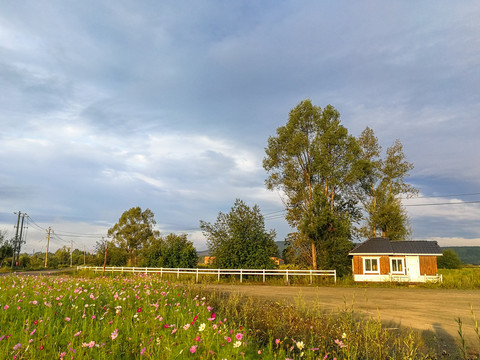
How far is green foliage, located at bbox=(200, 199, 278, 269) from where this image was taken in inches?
982

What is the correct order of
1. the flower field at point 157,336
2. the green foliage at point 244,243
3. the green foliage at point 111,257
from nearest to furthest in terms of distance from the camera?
the flower field at point 157,336, the green foliage at point 244,243, the green foliage at point 111,257

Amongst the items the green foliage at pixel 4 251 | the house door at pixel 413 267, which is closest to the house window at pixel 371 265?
the house door at pixel 413 267

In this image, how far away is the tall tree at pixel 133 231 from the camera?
191ft

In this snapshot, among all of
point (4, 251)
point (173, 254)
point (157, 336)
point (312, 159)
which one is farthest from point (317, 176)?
point (4, 251)

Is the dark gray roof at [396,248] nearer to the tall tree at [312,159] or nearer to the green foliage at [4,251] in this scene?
the tall tree at [312,159]

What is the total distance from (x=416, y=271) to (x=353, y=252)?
211 inches

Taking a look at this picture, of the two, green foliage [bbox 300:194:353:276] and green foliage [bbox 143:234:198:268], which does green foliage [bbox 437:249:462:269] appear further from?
green foliage [bbox 143:234:198:268]

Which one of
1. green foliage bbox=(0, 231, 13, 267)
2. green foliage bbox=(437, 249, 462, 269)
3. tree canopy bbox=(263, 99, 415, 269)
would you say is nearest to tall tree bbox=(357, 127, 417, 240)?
tree canopy bbox=(263, 99, 415, 269)

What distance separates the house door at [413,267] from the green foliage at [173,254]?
18.9m

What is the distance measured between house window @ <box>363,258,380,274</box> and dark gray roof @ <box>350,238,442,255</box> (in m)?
0.66

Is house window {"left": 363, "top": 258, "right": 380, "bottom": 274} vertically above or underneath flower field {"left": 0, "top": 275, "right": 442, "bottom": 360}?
underneath

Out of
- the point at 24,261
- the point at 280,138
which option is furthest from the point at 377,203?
the point at 24,261

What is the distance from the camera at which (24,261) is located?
59.6 meters

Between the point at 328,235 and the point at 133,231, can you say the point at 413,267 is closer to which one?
the point at 328,235
